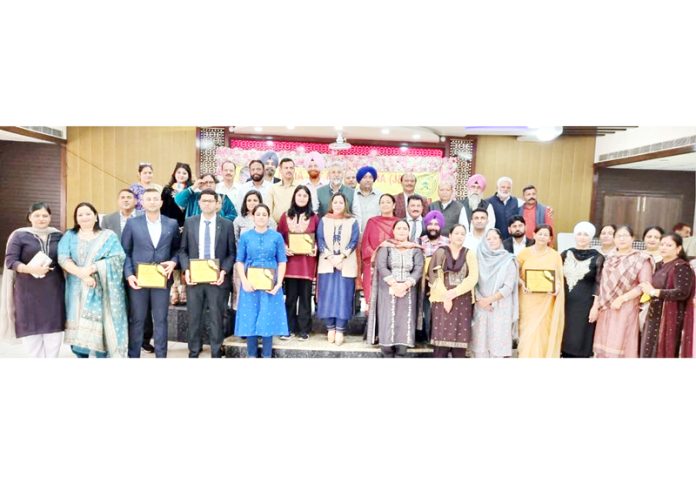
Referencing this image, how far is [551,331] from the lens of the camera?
2893 millimetres

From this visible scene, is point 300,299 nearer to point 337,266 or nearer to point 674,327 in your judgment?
point 337,266

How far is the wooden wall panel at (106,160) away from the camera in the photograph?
4164mm

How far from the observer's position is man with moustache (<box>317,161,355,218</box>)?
11.1ft

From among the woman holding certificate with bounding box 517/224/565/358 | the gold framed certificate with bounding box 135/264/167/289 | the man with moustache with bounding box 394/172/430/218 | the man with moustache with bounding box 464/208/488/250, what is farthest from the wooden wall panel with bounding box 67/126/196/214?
the woman holding certificate with bounding box 517/224/565/358

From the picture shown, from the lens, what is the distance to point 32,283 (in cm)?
258

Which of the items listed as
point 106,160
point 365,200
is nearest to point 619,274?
point 365,200

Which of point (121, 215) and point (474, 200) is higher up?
point (474, 200)

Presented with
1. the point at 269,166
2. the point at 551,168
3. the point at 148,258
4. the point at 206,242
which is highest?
the point at 551,168

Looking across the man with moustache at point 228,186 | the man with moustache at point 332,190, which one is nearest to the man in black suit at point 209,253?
the man with moustache at point 228,186

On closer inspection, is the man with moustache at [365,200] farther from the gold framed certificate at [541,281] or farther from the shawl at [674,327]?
the shawl at [674,327]

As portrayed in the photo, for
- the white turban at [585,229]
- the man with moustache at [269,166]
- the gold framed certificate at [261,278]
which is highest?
the man with moustache at [269,166]

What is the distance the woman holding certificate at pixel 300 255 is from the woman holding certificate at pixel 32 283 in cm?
134

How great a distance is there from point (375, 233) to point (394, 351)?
2.64 feet

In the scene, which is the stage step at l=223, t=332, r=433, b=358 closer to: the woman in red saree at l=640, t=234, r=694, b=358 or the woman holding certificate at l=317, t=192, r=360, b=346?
the woman holding certificate at l=317, t=192, r=360, b=346
